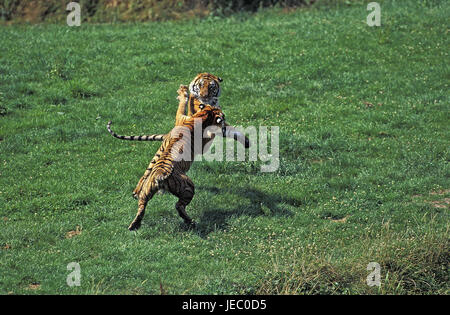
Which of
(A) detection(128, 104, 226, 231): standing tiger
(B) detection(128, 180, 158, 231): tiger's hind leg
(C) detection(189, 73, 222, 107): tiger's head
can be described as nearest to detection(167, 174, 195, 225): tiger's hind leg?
(A) detection(128, 104, 226, 231): standing tiger

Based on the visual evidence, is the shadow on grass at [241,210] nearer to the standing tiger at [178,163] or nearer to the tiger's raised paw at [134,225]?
the standing tiger at [178,163]

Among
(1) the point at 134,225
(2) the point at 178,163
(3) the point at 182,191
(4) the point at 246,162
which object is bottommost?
(1) the point at 134,225

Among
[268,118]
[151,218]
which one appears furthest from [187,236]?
[268,118]

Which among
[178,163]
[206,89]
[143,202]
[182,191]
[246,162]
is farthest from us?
[246,162]

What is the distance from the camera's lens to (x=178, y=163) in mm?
9477

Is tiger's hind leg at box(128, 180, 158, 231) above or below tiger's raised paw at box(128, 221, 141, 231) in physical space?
above

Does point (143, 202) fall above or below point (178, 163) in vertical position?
below

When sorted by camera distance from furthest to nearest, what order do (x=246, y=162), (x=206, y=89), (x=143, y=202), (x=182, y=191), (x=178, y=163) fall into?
(x=246, y=162), (x=206, y=89), (x=178, y=163), (x=182, y=191), (x=143, y=202)

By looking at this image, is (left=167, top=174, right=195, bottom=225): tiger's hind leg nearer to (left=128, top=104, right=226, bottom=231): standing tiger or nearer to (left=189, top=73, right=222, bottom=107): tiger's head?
(left=128, top=104, right=226, bottom=231): standing tiger

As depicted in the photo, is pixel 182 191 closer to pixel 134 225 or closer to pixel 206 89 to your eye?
pixel 134 225

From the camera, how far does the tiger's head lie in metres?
10.1

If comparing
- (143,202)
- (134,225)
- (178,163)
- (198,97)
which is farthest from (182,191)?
(198,97)

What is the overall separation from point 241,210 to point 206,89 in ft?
5.92

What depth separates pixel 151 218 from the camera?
9766 mm
